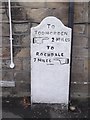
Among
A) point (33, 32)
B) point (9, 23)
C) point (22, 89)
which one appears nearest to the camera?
point (33, 32)

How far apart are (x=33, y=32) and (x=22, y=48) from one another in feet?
1.76

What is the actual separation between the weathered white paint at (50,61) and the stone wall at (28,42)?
34 centimetres

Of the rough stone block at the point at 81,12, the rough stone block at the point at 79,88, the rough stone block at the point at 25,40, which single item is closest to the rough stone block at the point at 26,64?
the rough stone block at the point at 25,40

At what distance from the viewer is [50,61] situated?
4668mm

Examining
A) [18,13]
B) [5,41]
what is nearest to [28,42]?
[5,41]

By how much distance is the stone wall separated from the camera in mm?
4777

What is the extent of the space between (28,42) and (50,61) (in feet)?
1.84

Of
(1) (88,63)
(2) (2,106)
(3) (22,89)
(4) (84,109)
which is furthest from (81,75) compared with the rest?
(2) (2,106)

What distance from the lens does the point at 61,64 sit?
15.3ft

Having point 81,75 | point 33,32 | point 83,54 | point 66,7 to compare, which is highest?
point 66,7

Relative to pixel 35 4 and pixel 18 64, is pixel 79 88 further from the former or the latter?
pixel 35 4

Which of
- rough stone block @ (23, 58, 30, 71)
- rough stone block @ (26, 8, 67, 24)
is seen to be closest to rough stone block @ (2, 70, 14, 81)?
rough stone block @ (23, 58, 30, 71)

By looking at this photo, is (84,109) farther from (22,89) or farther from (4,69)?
(4,69)

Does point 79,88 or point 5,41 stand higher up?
point 5,41
